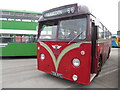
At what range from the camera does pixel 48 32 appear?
4.12 meters

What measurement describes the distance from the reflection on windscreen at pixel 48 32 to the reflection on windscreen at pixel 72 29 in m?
0.31

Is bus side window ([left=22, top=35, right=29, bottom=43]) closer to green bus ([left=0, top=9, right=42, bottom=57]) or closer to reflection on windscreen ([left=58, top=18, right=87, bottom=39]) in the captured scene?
green bus ([left=0, top=9, right=42, bottom=57])

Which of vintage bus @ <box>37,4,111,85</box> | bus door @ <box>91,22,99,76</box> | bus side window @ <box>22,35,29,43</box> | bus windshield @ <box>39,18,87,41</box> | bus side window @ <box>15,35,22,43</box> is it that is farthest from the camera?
bus side window @ <box>22,35,29,43</box>

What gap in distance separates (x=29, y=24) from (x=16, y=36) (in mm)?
1571

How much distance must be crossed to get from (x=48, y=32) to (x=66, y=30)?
95 cm

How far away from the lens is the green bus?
8125mm

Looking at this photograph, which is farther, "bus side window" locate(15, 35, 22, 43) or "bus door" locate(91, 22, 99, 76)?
"bus side window" locate(15, 35, 22, 43)

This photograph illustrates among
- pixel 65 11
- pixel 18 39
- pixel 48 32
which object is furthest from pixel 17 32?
pixel 65 11

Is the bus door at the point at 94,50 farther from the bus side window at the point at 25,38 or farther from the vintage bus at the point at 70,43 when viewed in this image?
the bus side window at the point at 25,38

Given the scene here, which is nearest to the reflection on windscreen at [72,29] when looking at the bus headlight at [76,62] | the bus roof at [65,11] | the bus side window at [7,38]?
the bus roof at [65,11]

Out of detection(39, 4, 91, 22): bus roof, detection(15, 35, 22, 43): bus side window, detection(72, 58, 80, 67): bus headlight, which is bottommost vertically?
detection(72, 58, 80, 67): bus headlight

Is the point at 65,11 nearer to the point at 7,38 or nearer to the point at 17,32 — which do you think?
the point at 17,32

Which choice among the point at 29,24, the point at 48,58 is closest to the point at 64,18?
the point at 48,58

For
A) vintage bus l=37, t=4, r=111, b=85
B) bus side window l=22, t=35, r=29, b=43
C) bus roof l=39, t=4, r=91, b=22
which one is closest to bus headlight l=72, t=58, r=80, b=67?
vintage bus l=37, t=4, r=111, b=85
